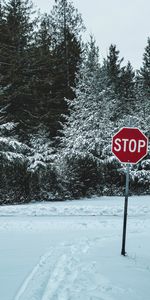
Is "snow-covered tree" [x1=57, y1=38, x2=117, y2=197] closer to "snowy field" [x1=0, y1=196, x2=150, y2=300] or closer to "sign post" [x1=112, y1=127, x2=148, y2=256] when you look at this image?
"snowy field" [x1=0, y1=196, x2=150, y2=300]

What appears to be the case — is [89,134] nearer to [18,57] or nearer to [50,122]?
[50,122]

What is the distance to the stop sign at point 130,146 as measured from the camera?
879 cm

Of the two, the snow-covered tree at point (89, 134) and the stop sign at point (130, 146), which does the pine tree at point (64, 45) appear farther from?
the stop sign at point (130, 146)

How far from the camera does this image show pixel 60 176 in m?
25.1

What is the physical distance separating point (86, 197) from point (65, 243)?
15.1 meters

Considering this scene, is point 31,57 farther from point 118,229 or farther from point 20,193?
point 118,229

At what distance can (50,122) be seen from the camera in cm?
3098

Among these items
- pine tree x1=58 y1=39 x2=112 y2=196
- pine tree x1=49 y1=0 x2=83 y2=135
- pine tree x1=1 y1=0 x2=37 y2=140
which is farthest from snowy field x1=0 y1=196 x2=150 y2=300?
pine tree x1=49 y1=0 x2=83 y2=135

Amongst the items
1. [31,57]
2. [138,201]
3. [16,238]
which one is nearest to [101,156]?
[138,201]

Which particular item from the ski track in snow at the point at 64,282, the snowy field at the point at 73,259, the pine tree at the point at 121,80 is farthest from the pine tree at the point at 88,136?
the ski track in snow at the point at 64,282

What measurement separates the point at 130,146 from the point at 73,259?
2.80 metres

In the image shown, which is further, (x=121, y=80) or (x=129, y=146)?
(x=121, y=80)

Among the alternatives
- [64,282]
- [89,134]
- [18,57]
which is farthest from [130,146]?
[18,57]

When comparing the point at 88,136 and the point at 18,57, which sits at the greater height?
the point at 18,57
